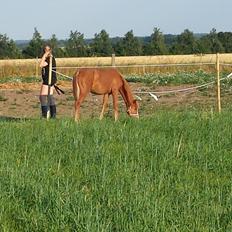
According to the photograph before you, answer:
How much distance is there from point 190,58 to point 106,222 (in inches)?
1636

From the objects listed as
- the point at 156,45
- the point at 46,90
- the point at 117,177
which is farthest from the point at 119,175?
the point at 156,45

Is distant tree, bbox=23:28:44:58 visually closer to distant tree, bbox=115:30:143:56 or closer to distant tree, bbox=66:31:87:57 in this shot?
distant tree, bbox=66:31:87:57

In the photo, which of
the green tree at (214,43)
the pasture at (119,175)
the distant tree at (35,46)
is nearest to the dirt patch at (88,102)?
the pasture at (119,175)

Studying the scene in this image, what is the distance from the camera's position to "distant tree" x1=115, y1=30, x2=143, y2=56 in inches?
2314

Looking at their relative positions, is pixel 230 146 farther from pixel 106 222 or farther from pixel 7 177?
pixel 106 222

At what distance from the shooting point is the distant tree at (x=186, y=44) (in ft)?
192

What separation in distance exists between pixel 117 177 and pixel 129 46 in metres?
54.1

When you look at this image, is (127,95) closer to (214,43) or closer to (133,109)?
(133,109)

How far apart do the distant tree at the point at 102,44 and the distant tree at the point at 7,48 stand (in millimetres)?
7531

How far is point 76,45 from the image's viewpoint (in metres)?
62.6

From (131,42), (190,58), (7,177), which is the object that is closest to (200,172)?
(7,177)

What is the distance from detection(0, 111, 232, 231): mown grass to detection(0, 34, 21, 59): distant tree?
1987 inches

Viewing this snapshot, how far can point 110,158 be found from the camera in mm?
6762

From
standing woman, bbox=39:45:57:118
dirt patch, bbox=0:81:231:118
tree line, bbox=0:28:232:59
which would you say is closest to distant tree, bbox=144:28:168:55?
tree line, bbox=0:28:232:59
